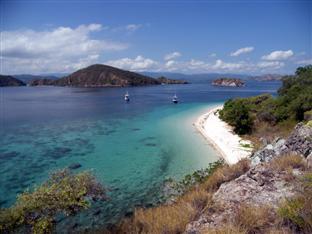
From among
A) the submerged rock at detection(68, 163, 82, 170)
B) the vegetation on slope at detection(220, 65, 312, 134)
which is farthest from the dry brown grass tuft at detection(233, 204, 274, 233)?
the vegetation on slope at detection(220, 65, 312, 134)

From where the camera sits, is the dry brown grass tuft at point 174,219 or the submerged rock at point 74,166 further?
the submerged rock at point 74,166

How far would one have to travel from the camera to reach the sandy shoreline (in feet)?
81.5

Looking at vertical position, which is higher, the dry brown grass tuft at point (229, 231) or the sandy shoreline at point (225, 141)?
the dry brown grass tuft at point (229, 231)

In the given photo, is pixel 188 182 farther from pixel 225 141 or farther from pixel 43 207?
pixel 225 141

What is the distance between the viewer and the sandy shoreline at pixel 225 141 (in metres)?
24.8

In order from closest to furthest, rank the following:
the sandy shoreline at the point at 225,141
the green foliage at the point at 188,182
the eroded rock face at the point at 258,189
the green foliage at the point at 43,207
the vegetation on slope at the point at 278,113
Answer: the eroded rock face at the point at 258,189 → the green foliage at the point at 43,207 → the green foliage at the point at 188,182 → the sandy shoreline at the point at 225,141 → the vegetation on slope at the point at 278,113

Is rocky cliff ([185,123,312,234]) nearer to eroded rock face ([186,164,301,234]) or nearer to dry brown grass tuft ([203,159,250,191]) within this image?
eroded rock face ([186,164,301,234])

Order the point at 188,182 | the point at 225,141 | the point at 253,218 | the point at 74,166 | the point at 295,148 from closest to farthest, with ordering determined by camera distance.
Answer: the point at 253,218, the point at 295,148, the point at 188,182, the point at 74,166, the point at 225,141

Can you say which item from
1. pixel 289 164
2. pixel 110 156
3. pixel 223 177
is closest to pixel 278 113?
pixel 110 156

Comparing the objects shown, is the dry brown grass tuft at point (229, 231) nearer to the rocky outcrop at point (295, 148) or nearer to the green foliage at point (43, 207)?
the green foliage at point (43, 207)

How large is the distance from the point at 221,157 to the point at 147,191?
1025 cm

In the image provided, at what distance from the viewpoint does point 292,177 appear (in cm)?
945

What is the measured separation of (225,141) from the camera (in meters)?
30.2

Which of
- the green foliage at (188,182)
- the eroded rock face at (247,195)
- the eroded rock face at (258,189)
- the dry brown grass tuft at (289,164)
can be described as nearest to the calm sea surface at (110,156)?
the green foliage at (188,182)
